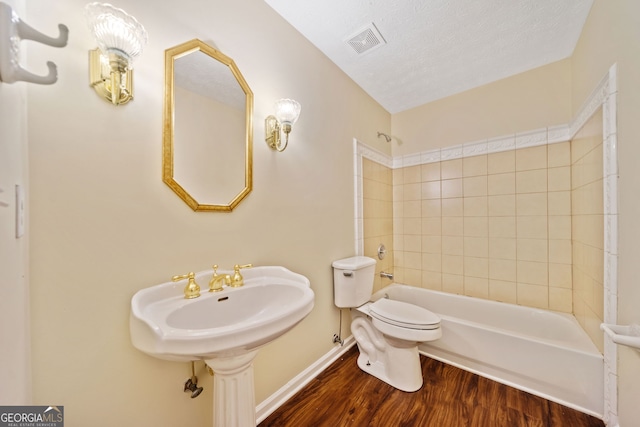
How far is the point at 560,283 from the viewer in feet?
5.82

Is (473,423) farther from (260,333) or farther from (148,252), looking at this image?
(148,252)

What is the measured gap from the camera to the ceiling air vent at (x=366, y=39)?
4.80 feet

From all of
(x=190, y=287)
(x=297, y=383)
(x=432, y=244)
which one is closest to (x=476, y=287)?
(x=432, y=244)

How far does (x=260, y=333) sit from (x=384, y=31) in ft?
6.02

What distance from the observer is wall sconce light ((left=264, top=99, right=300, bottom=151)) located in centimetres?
128

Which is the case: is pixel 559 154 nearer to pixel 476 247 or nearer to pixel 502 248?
pixel 502 248

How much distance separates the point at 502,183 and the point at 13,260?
2785 millimetres

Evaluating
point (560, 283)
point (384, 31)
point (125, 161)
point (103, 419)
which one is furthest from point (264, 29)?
point (560, 283)

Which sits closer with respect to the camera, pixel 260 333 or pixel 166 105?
pixel 260 333

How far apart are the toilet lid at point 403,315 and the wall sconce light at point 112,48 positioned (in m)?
1.76

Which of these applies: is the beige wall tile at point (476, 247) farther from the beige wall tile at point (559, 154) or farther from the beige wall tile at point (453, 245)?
the beige wall tile at point (559, 154)

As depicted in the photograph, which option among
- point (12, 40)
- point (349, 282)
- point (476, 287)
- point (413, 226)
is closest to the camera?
point (12, 40)

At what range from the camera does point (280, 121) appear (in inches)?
51.2

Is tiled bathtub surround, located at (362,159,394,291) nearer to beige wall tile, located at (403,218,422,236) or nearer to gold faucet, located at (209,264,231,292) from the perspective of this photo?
beige wall tile, located at (403,218,422,236)
